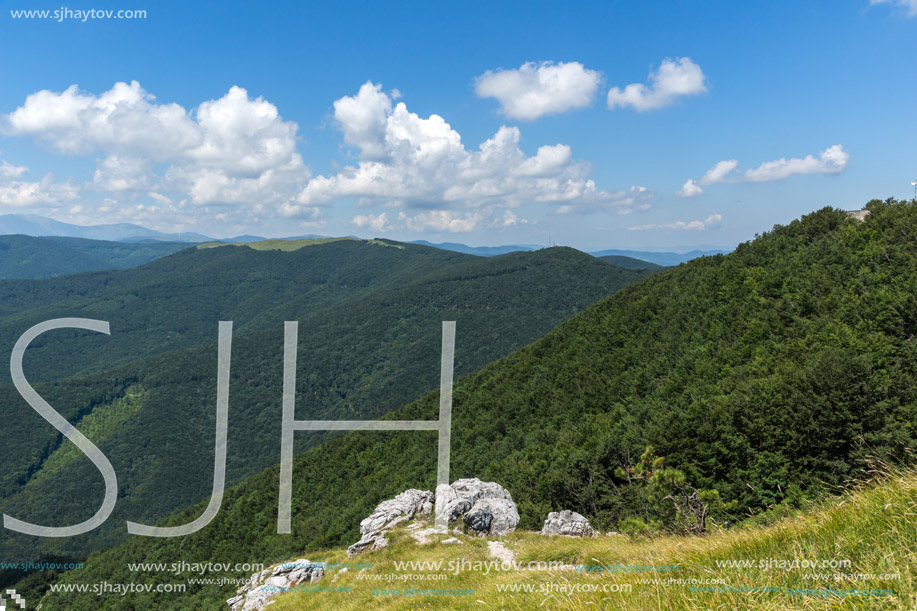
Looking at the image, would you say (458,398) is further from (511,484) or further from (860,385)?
(860,385)

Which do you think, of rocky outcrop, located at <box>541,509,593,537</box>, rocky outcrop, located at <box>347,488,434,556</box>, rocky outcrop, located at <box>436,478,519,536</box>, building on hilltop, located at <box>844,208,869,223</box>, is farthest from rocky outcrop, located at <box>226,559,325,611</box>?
building on hilltop, located at <box>844,208,869,223</box>

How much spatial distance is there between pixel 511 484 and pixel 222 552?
45299 mm

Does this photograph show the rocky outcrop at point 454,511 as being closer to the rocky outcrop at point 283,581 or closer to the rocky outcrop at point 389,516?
the rocky outcrop at point 389,516

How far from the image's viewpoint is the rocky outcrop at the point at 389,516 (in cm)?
2161

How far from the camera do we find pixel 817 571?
197 inches

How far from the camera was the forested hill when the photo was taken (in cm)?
2106

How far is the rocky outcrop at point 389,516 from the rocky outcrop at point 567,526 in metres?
7.67

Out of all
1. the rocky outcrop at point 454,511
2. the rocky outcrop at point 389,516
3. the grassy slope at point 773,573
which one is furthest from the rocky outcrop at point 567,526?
the grassy slope at point 773,573

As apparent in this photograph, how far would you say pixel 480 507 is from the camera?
21438 mm

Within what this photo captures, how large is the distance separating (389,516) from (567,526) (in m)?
11.1

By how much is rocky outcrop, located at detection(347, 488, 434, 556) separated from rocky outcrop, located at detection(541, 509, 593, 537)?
25.2 ft

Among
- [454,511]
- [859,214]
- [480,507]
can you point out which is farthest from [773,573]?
[859,214]

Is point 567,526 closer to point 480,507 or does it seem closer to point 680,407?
point 480,507

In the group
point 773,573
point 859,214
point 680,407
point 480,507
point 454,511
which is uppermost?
point 859,214
